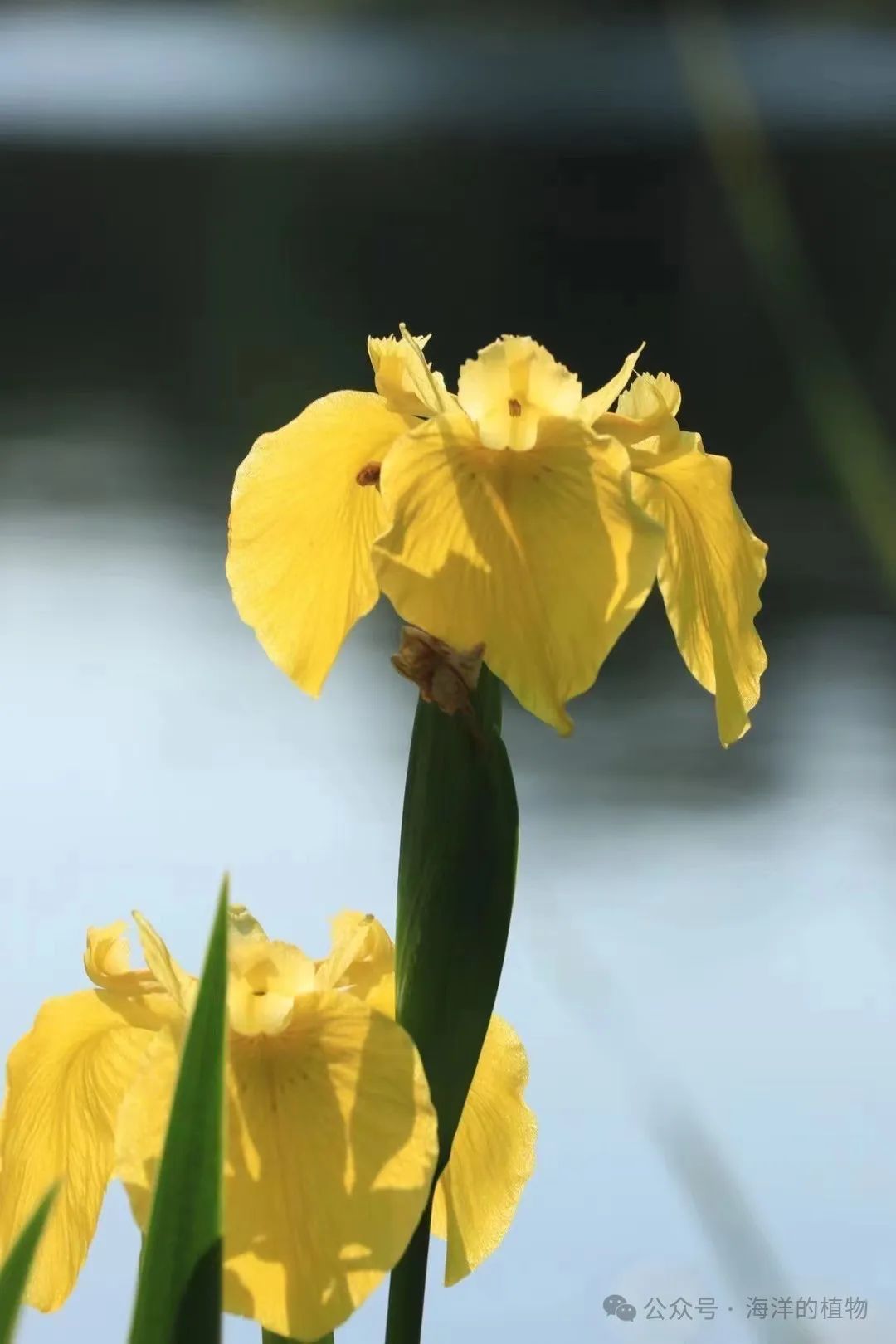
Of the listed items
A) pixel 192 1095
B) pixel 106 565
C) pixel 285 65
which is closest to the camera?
pixel 192 1095

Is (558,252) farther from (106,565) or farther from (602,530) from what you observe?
(602,530)

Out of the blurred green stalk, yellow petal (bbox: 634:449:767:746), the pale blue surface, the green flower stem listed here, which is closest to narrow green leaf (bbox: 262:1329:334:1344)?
the green flower stem

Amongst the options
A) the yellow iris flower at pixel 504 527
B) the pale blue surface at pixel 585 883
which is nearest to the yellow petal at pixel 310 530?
the yellow iris flower at pixel 504 527

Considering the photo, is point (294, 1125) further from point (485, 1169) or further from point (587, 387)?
point (587, 387)

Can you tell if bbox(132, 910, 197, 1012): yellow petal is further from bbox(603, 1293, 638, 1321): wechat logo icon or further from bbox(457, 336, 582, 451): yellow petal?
bbox(603, 1293, 638, 1321): wechat logo icon

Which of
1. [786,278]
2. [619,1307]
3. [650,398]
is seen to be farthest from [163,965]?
[786,278]

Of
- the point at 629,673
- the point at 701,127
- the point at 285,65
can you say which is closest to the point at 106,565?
the point at 629,673
